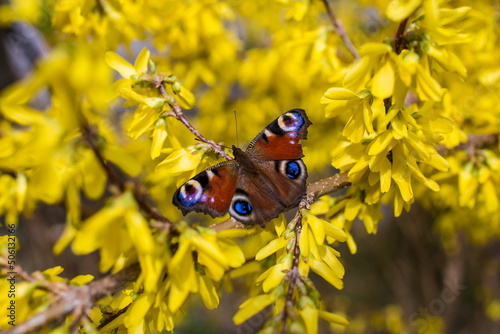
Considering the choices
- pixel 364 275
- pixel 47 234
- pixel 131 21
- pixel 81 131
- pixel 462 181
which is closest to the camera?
pixel 81 131

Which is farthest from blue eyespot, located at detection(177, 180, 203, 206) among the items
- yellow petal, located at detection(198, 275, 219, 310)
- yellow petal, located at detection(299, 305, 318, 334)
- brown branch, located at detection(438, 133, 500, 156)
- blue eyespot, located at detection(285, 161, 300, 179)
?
brown branch, located at detection(438, 133, 500, 156)

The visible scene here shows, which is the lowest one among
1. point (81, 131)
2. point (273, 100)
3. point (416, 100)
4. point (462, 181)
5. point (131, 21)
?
point (462, 181)

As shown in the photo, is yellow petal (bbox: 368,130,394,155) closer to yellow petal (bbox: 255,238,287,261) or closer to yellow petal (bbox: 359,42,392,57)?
yellow petal (bbox: 359,42,392,57)

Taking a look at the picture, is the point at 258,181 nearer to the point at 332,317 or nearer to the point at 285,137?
the point at 285,137

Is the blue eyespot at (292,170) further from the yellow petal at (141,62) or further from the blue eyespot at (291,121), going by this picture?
the yellow petal at (141,62)

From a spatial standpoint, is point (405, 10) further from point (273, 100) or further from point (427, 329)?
point (427, 329)

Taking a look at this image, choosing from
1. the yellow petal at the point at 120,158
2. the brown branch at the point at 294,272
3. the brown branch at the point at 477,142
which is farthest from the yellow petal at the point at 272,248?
the brown branch at the point at 477,142

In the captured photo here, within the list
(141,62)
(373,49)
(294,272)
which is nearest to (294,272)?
(294,272)

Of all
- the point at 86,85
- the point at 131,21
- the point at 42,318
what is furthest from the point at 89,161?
the point at 131,21
